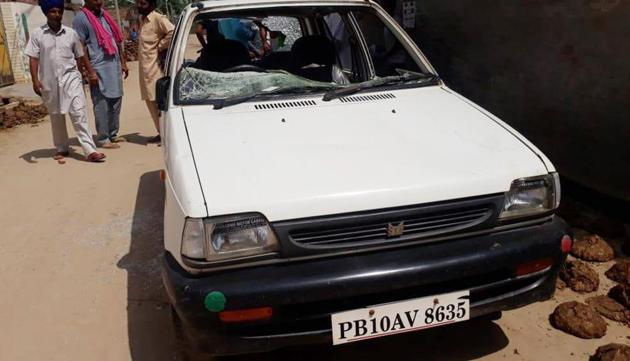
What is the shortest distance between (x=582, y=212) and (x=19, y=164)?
624cm

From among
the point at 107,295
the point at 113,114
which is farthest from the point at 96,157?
the point at 107,295

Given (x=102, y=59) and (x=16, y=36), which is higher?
(x=16, y=36)

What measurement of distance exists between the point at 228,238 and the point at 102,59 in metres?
5.29

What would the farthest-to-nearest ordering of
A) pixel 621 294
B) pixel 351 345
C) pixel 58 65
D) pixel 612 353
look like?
pixel 58 65 < pixel 621 294 < pixel 351 345 < pixel 612 353

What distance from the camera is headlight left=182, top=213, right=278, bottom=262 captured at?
202cm

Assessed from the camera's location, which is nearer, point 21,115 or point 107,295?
point 107,295

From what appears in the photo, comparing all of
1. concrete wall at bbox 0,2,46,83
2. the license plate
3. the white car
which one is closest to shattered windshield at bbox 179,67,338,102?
the white car

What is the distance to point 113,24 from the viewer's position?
705cm

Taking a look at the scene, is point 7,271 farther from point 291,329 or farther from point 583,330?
point 583,330

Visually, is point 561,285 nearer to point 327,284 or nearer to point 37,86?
point 327,284

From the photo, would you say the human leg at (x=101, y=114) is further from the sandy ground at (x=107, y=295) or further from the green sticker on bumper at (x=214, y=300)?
the green sticker on bumper at (x=214, y=300)

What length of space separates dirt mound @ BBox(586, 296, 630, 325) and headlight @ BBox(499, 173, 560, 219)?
1.06 metres

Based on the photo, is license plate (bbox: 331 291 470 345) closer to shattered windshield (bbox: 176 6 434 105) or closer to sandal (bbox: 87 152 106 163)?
shattered windshield (bbox: 176 6 434 105)

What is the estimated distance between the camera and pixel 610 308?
3008 mm
